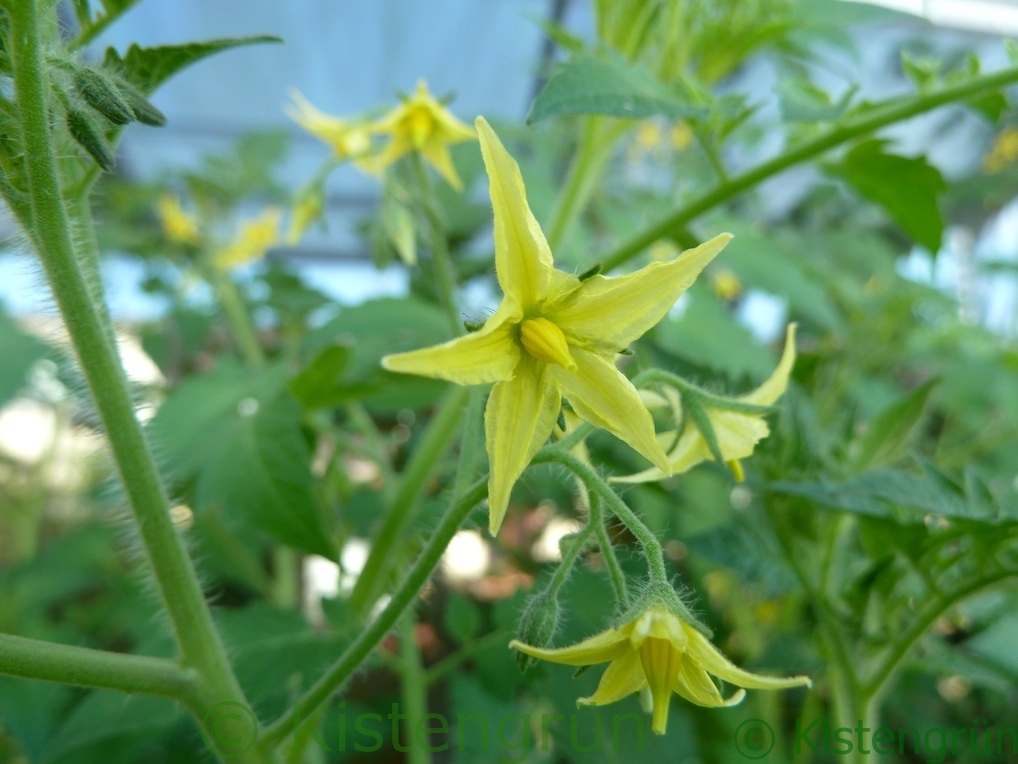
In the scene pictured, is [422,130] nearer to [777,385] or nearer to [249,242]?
[777,385]

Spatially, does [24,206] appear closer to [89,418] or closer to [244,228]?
[89,418]

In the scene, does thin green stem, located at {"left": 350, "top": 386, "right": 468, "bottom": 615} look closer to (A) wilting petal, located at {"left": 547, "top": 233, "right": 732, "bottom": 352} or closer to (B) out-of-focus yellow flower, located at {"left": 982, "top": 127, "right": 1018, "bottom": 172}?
(A) wilting petal, located at {"left": 547, "top": 233, "right": 732, "bottom": 352}

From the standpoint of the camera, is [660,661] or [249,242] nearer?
[660,661]

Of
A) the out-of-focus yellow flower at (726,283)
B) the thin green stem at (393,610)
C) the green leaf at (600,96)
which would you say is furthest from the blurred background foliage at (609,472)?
the out-of-focus yellow flower at (726,283)

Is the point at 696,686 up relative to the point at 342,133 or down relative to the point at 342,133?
down

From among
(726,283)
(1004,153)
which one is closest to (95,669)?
Result: (726,283)

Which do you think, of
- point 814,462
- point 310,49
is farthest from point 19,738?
point 310,49
